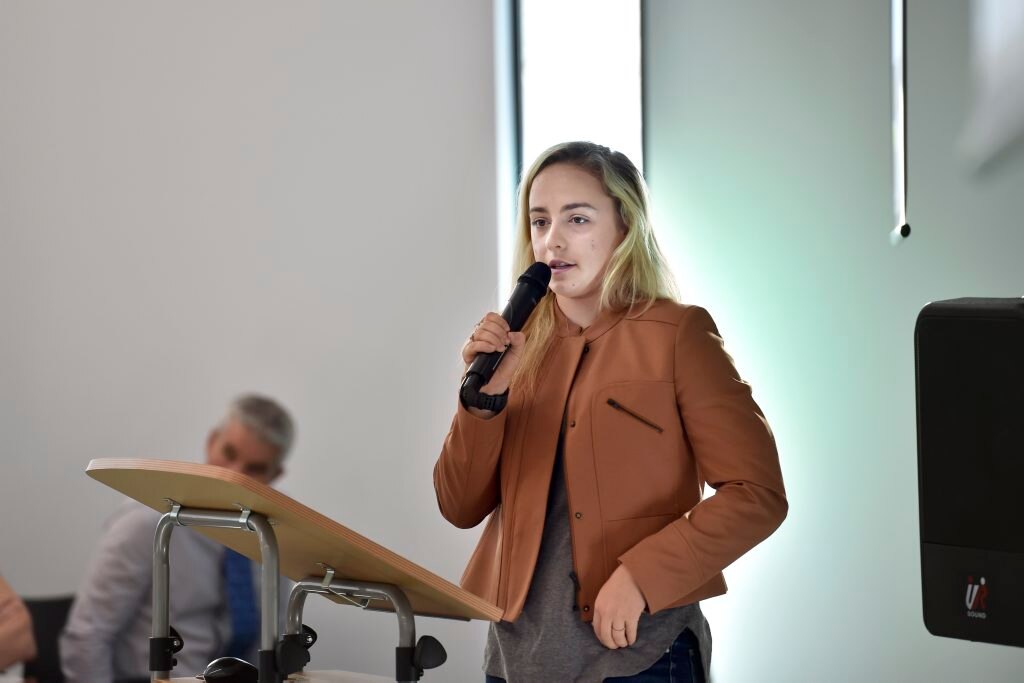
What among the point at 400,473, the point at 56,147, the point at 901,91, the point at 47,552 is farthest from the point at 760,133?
the point at 47,552

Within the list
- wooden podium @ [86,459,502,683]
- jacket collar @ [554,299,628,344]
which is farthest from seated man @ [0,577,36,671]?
jacket collar @ [554,299,628,344]

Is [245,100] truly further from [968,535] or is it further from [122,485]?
[968,535]

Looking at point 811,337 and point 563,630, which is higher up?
point 811,337

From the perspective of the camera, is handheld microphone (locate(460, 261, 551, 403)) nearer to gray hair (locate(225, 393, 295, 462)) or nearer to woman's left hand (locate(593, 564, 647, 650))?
woman's left hand (locate(593, 564, 647, 650))

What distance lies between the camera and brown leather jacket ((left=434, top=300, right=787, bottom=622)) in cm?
151

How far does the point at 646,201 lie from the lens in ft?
5.89

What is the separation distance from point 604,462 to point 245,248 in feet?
6.55

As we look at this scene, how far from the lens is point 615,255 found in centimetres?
171

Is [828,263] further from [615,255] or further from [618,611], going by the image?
[618,611]

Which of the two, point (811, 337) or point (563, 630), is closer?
point (563, 630)

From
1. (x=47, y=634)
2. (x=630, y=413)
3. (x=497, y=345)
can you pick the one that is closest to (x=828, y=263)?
(x=630, y=413)

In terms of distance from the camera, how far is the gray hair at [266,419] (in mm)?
3107

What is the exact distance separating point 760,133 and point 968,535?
1740mm

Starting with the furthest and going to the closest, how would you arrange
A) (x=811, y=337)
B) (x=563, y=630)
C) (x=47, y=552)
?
(x=47, y=552), (x=811, y=337), (x=563, y=630)
